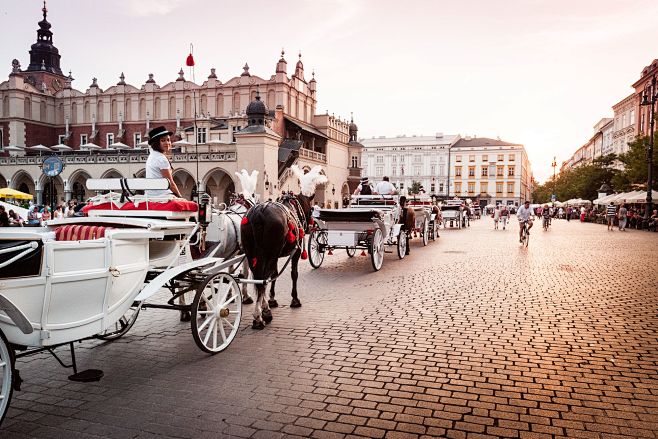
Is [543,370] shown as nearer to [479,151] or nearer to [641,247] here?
[641,247]

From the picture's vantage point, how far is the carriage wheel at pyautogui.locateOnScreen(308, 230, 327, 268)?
1220cm

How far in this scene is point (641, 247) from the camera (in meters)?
18.8

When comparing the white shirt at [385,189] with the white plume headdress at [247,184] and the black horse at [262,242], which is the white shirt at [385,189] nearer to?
the white plume headdress at [247,184]

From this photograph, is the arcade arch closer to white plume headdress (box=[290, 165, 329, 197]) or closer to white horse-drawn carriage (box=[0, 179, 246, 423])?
white plume headdress (box=[290, 165, 329, 197])

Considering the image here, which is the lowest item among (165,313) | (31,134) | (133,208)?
(165,313)

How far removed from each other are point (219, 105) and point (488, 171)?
6943cm

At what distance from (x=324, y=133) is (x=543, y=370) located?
4923 centimetres

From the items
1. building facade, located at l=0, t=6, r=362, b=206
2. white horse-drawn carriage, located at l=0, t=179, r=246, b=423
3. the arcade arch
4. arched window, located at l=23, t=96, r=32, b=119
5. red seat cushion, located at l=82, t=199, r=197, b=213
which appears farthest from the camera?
arched window, located at l=23, t=96, r=32, b=119

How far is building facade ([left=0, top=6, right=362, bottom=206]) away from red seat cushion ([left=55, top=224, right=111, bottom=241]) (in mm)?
32757

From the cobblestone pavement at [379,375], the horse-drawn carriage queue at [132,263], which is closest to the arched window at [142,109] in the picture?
the horse-drawn carriage queue at [132,263]

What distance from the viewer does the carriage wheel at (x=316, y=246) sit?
1220cm

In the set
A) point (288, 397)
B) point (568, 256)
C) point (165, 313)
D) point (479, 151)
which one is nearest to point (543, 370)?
point (288, 397)

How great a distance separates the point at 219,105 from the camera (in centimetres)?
4991

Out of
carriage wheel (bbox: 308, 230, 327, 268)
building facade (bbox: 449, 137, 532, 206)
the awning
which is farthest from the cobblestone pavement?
building facade (bbox: 449, 137, 532, 206)
